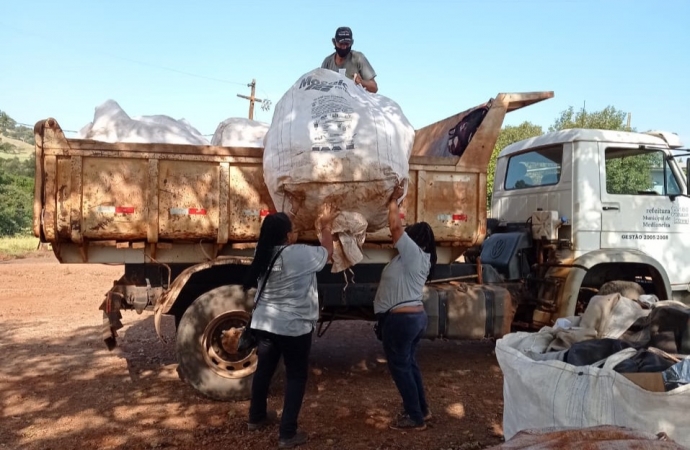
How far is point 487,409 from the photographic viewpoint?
14.8 feet

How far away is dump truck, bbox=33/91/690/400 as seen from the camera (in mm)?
4438

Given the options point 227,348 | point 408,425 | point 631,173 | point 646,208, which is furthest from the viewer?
point 631,173

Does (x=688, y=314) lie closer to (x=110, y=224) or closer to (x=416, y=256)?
(x=416, y=256)

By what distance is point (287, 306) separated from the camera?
368 centimetres

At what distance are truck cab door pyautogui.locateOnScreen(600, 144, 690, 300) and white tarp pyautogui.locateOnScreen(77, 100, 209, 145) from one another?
4.04 metres

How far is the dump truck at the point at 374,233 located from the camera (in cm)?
444

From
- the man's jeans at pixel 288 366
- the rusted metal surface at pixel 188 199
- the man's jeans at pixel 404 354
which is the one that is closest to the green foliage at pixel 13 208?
the rusted metal surface at pixel 188 199

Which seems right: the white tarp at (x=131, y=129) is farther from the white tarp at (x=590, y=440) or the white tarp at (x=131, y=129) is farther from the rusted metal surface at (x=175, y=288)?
the white tarp at (x=590, y=440)

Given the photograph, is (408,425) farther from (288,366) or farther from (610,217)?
(610,217)

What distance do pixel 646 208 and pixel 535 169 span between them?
1.19 metres

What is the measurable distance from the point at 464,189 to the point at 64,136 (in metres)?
3.29

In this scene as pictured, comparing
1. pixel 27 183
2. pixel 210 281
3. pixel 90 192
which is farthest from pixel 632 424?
pixel 27 183

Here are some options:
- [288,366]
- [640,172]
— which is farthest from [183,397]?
[640,172]

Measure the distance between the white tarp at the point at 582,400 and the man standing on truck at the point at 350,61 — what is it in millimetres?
3620
